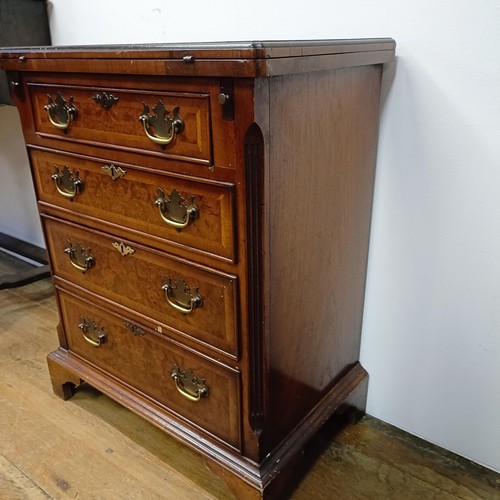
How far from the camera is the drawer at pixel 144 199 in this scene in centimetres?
84

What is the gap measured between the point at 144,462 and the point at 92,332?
0.33 metres

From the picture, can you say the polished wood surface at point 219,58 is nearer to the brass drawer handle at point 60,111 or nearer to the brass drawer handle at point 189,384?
the brass drawer handle at point 60,111

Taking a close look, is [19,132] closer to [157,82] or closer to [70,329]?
[70,329]

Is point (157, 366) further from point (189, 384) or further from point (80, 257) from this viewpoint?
point (80, 257)

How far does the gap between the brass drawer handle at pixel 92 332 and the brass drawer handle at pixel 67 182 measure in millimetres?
320

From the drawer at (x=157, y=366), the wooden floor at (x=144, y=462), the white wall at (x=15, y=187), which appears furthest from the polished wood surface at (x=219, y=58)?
the white wall at (x=15, y=187)

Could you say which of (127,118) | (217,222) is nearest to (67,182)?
(127,118)

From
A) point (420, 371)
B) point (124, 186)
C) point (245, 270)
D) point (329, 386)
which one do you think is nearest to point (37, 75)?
point (124, 186)

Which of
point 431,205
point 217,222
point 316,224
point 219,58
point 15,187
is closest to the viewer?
point 219,58

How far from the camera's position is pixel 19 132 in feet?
6.55

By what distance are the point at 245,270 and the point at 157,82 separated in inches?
13.2

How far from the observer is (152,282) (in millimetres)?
1019

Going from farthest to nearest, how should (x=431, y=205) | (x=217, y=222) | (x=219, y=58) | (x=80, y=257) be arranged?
(x=80, y=257) < (x=431, y=205) < (x=217, y=222) < (x=219, y=58)

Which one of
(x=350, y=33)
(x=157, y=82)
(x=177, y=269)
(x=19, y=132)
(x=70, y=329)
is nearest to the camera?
(x=157, y=82)
